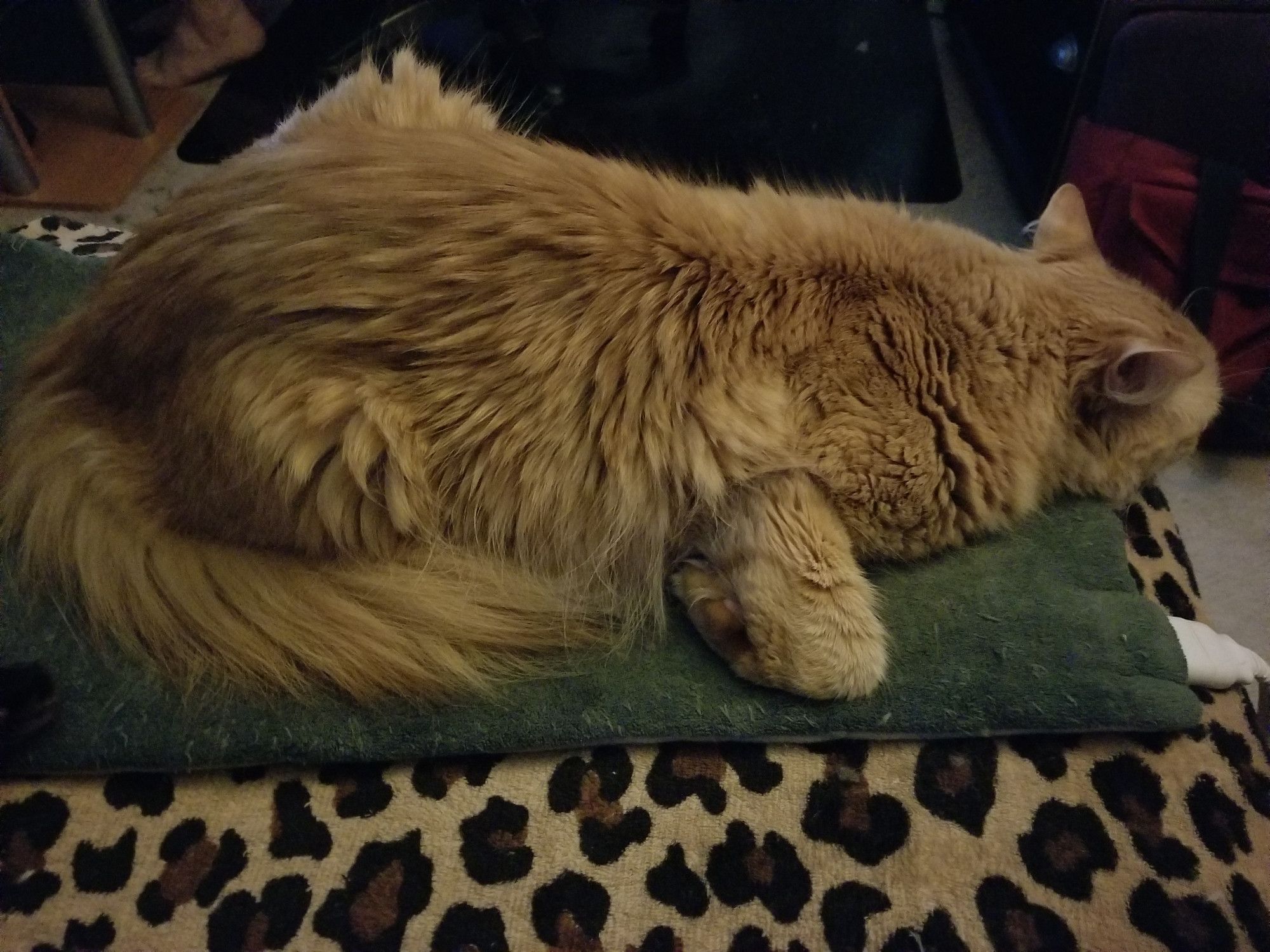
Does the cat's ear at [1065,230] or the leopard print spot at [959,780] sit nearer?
the leopard print spot at [959,780]

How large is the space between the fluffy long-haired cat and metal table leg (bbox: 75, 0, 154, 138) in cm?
137

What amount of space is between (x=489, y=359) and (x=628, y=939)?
71 cm

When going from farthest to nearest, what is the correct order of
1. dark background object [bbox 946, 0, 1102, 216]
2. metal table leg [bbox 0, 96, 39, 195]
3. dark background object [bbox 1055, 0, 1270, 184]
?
metal table leg [bbox 0, 96, 39, 195] → dark background object [bbox 946, 0, 1102, 216] → dark background object [bbox 1055, 0, 1270, 184]

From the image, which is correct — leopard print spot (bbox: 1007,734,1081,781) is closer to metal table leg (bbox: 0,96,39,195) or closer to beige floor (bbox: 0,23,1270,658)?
beige floor (bbox: 0,23,1270,658)

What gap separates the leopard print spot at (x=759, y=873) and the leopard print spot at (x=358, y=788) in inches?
16.6

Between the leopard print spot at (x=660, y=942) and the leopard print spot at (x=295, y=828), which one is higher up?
the leopard print spot at (x=295, y=828)

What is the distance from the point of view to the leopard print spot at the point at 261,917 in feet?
3.25

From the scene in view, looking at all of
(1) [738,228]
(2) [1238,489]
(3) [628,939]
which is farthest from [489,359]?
(2) [1238,489]

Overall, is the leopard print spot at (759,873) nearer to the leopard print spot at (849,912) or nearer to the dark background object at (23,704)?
the leopard print spot at (849,912)

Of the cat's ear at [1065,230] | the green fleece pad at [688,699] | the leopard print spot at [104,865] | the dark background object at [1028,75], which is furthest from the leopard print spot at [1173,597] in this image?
the leopard print spot at [104,865]

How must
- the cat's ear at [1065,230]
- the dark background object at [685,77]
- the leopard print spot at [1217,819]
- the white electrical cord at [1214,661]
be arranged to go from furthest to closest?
the dark background object at [685,77] < the cat's ear at [1065,230] < the white electrical cord at [1214,661] < the leopard print spot at [1217,819]

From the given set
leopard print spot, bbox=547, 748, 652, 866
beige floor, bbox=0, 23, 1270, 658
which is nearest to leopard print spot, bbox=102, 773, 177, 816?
leopard print spot, bbox=547, 748, 652, 866

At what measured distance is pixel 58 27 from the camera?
2.78m

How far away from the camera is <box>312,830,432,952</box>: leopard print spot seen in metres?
1.00
